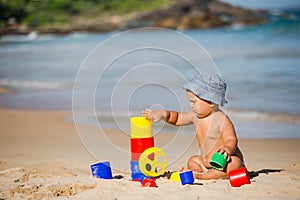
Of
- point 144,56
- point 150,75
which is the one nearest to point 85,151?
point 150,75

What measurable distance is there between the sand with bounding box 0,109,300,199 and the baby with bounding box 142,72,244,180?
0.46 feet

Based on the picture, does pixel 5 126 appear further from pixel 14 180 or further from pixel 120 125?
pixel 14 180

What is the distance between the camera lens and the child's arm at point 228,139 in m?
3.00

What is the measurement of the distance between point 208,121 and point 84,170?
0.99 metres

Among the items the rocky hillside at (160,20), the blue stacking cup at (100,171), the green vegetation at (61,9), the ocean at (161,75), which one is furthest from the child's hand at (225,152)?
the green vegetation at (61,9)

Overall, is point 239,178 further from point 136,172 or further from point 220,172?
point 136,172

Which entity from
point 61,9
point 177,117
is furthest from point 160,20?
point 177,117

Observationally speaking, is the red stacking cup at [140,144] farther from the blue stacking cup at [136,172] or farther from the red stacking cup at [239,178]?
the red stacking cup at [239,178]

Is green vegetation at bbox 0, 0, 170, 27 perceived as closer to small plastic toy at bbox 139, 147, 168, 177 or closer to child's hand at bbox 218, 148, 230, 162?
small plastic toy at bbox 139, 147, 168, 177

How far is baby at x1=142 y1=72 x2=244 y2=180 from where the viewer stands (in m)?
3.05

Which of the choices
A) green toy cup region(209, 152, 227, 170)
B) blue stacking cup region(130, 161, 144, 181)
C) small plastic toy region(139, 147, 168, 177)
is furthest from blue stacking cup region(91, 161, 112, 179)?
green toy cup region(209, 152, 227, 170)

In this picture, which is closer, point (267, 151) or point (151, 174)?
point (151, 174)

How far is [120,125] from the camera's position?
514cm

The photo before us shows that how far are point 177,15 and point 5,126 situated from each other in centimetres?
1491
